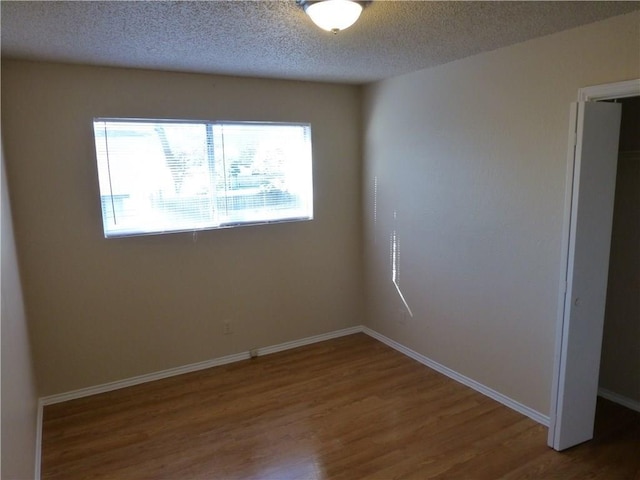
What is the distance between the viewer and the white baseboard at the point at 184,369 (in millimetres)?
3322

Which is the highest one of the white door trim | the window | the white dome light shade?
the white dome light shade

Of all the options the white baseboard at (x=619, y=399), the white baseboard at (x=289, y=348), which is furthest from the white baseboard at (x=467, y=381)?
the white baseboard at (x=619, y=399)

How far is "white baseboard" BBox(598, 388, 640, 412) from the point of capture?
3.00m

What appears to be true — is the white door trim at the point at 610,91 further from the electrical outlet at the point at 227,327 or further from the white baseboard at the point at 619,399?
the electrical outlet at the point at 227,327

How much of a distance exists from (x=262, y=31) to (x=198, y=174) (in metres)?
1.50

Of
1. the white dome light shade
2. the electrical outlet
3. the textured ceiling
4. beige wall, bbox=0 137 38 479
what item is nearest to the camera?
beige wall, bbox=0 137 38 479

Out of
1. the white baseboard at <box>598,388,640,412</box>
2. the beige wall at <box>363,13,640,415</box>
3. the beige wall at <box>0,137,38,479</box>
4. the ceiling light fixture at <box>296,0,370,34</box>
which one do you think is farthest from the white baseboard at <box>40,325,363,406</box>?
the ceiling light fixture at <box>296,0,370,34</box>

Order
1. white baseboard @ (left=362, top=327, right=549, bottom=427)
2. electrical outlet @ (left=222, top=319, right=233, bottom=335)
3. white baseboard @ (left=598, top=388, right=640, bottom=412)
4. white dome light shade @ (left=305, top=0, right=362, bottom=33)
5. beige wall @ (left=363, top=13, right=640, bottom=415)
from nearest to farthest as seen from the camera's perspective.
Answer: white dome light shade @ (left=305, top=0, right=362, bottom=33), beige wall @ (left=363, top=13, right=640, bottom=415), white baseboard @ (left=362, top=327, right=549, bottom=427), white baseboard @ (left=598, top=388, right=640, bottom=412), electrical outlet @ (left=222, top=319, right=233, bottom=335)

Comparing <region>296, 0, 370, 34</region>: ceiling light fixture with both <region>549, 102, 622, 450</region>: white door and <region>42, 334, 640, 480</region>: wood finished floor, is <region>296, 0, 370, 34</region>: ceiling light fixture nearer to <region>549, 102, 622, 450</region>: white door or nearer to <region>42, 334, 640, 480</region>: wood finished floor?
<region>549, 102, 622, 450</region>: white door

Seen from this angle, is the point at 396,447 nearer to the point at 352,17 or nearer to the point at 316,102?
the point at 352,17

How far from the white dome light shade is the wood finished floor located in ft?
7.73

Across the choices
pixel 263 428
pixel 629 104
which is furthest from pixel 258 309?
pixel 629 104

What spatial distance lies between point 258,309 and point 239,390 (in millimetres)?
808

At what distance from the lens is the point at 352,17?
1982 mm
